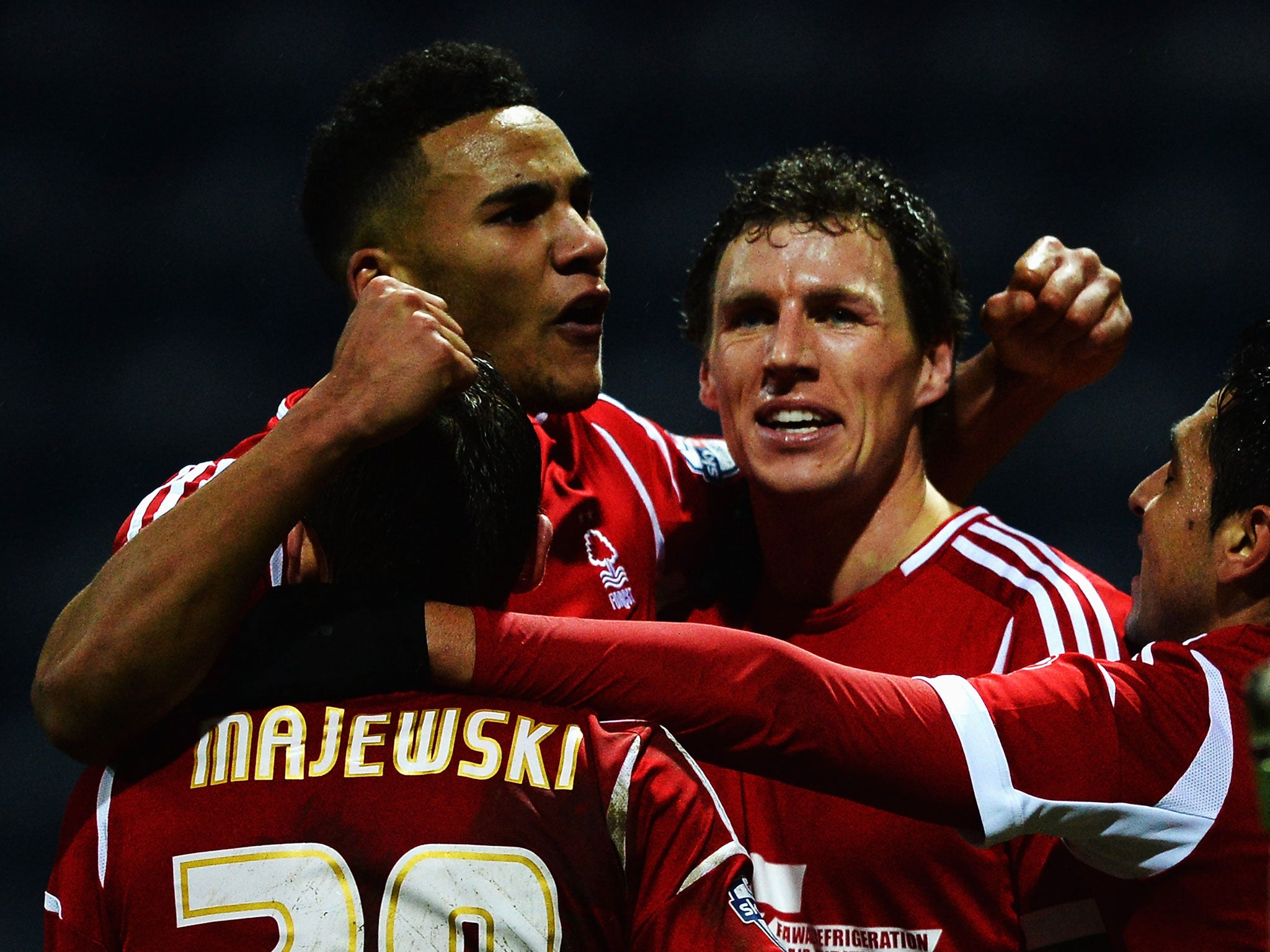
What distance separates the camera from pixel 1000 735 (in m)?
1.42

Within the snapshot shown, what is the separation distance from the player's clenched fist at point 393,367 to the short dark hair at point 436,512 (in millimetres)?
64

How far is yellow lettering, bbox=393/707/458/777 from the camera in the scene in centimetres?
125

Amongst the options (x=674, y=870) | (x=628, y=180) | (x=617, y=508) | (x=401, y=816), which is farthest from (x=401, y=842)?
(x=628, y=180)

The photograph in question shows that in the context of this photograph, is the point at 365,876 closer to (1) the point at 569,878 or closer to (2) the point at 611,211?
(1) the point at 569,878

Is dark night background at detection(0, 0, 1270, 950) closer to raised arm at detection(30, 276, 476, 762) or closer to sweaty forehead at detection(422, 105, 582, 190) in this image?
sweaty forehead at detection(422, 105, 582, 190)

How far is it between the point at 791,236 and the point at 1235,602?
85 cm

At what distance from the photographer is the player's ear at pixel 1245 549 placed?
61.8 inches

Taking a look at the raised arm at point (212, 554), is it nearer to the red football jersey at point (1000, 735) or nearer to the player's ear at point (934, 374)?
the red football jersey at point (1000, 735)

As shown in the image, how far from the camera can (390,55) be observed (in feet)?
16.7

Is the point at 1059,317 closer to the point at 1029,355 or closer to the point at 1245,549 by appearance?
the point at 1029,355

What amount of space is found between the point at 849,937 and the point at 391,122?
1.44 metres

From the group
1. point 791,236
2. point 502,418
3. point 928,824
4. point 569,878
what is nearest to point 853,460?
point 791,236

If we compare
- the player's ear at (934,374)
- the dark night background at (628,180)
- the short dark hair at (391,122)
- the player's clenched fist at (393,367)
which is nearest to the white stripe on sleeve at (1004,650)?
the player's ear at (934,374)

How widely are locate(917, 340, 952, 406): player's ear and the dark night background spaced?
2.66 meters
